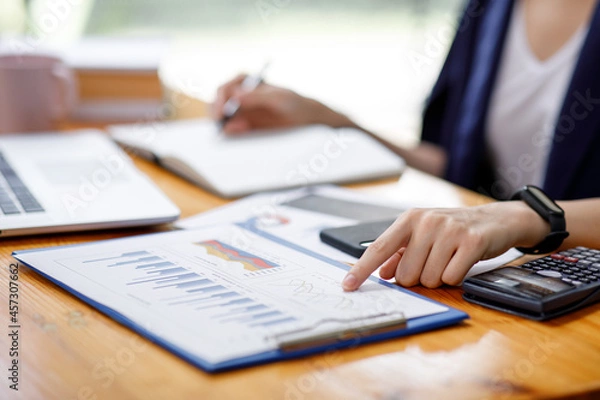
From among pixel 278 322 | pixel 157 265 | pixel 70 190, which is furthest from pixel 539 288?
pixel 70 190

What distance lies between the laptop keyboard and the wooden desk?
0.21 m

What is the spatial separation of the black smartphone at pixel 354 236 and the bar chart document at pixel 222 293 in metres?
0.05

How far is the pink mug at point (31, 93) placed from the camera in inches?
48.9

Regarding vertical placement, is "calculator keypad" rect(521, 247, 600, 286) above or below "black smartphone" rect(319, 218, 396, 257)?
above

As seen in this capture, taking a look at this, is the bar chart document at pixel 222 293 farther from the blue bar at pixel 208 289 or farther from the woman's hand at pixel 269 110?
the woman's hand at pixel 269 110

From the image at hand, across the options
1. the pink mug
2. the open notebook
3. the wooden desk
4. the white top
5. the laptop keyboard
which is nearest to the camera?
the wooden desk

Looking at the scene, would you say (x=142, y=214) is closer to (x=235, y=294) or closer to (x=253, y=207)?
(x=253, y=207)

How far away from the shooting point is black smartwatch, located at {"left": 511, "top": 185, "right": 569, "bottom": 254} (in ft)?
2.66

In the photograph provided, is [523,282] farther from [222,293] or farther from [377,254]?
[222,293]

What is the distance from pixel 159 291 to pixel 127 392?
0.51 ft

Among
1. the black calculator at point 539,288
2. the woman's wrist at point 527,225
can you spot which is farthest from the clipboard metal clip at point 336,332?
the woman's wrist at point 527,225

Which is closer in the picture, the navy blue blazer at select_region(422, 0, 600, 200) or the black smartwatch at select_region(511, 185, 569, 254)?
the black smartwatch at select_region(511, 185, 569, 254)

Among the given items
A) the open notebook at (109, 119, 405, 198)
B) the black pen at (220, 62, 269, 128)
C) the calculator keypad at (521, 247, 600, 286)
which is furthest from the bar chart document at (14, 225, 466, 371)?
the black pen at (220, 62, 269, 128)

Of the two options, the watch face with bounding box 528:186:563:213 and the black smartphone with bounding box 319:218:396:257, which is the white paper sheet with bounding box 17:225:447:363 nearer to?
the black smartphone with bounding box 319:218:396:257
